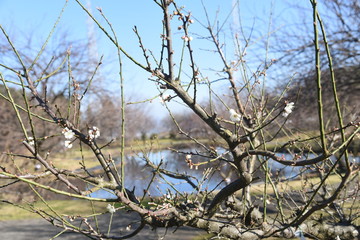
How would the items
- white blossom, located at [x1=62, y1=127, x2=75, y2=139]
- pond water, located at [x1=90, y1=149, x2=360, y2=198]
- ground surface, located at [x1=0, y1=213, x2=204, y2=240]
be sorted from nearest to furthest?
white blossom, located at [x1=62, y1=127, x2=75, y2=139]
pond water, located at [x1=90, y1=149, x2=360, y2=198]
ground surface, located at [x1=0, y1=213, x2=204, y2=240]

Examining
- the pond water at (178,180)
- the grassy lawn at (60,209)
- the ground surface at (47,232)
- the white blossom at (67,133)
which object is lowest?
the ground surface at (47,232)

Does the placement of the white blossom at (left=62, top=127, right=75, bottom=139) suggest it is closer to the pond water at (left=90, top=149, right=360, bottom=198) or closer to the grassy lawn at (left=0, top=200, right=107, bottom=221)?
the pond water at (left=90, top=149, right=360, bottom=198)

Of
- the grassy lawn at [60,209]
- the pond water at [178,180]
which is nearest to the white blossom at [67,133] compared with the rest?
the pond water at [178,180]

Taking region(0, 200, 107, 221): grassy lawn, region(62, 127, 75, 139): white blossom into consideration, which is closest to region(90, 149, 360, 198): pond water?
region(62, 127, 75, 139): white blossom

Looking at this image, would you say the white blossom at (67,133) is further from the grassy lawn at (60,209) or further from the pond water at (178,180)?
the grassy lawn at (60,209)

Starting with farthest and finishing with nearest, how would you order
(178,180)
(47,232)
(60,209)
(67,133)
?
(178,180), (60,209), (47,232), (67,133)

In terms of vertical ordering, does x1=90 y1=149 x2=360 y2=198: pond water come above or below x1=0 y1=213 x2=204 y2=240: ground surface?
above

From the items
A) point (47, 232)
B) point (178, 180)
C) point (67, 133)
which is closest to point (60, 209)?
point (47, 232)

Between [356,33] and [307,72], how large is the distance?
1.72 metres

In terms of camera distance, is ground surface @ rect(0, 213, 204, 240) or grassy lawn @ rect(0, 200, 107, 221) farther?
grassy lawn @ rect(0, 200, 107, 221)

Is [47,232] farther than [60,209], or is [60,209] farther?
[60,209]

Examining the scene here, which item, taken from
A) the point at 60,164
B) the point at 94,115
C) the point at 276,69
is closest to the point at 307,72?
the point at 276,69

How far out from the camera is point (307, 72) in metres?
10.6

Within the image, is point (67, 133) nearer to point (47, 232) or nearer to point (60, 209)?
point (47, 232)
